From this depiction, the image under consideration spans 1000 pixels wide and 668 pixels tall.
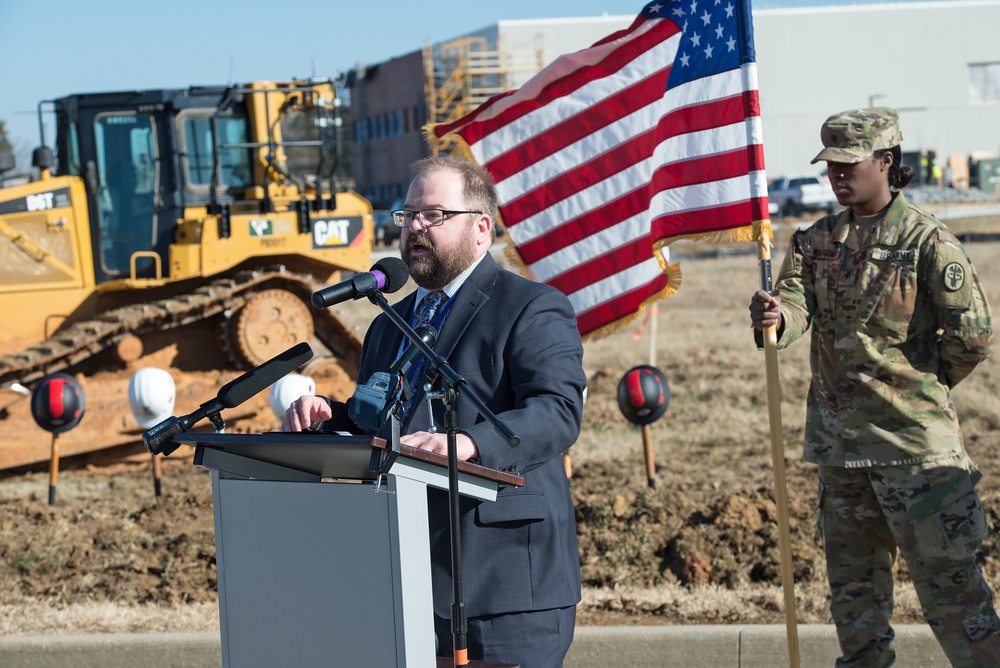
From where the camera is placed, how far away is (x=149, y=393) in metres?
8.18

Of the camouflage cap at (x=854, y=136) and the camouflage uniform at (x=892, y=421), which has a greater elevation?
Answer: the camouflage cap at (x=854, y=136)

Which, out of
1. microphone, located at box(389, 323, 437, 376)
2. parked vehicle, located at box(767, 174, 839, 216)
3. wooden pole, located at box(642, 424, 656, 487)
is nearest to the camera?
microphone, located at box(389, 323, 437, 376)

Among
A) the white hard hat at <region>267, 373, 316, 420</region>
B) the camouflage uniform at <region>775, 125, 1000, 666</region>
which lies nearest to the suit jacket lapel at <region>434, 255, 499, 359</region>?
the camouflage uniform at <region>775, 125, 1000, 666</region>

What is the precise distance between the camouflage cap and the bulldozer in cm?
757

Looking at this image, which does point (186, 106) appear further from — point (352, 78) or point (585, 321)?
point (585, 321)

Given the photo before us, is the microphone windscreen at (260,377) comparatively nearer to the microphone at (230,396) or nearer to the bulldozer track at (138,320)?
the microphone at (230,396)

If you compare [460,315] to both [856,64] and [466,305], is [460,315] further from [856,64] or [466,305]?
[856,64]

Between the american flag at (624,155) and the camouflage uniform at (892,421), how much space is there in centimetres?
86

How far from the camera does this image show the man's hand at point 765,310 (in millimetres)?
4199

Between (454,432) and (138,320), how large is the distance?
28.4 ft

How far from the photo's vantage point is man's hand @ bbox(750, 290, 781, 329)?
4.20 m

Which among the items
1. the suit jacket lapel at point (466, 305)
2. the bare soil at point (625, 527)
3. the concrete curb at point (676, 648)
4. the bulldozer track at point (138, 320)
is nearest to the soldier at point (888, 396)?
the bare soil at point (625, 527)

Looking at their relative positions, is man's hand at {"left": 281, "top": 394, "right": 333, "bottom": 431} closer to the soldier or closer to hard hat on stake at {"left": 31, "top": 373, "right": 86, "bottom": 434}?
the soldier

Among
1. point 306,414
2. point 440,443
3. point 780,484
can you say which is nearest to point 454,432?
point 440,443
